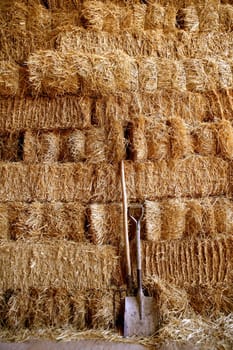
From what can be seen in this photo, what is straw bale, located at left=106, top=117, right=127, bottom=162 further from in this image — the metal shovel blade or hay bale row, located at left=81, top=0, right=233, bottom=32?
the metal shovel blade

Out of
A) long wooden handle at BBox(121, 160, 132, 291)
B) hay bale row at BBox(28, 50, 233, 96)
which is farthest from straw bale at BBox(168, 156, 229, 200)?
hay bale row at BBox(28, 50, 233, 96)

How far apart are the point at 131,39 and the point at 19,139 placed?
1598mm

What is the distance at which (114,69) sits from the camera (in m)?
2.99

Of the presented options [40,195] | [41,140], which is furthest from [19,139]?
[40,195]

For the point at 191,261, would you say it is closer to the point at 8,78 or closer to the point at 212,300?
the point at 212,300

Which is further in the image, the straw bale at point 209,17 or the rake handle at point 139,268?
the straw bale at point 209,17

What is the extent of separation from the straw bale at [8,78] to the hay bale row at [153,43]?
0.56 metres

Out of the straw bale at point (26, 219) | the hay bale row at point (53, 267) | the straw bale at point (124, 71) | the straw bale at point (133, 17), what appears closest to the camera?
the hay bale row at point (53, 267)

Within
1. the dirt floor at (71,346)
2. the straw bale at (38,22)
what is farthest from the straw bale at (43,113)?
the dirt floor at (71,346)

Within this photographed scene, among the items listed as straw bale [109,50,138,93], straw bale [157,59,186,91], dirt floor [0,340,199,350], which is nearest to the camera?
dirt floor [0,340,199,350]

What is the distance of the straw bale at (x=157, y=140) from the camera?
298cm

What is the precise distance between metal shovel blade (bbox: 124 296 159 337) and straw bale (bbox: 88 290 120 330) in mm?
133

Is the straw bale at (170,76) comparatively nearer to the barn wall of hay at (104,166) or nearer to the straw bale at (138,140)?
the barn wall of hay at (104,166)

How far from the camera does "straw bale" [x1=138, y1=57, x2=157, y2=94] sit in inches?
121
